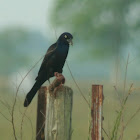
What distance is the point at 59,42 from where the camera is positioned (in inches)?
272

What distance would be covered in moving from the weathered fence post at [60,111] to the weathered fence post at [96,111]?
248 millimetres

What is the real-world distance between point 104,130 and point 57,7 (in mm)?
13860

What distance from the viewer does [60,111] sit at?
3.77 m

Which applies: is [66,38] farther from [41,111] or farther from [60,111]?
[60,111]

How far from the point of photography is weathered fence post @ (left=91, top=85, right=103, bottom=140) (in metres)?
3.59

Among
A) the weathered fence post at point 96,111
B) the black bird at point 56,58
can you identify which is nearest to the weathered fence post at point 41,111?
the weathered fence post at point 96,111

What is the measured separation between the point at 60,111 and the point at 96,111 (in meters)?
0.32

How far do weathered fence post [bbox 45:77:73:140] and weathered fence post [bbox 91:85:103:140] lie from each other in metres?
0.25

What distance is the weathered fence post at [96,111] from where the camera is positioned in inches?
141

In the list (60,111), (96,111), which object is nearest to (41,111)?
(60,111)

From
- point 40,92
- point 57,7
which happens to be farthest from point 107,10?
point 40,92

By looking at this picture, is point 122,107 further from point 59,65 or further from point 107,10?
point 107,10

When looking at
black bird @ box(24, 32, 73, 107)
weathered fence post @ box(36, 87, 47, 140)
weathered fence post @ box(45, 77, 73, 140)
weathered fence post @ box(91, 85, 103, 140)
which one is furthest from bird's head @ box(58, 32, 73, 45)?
weathered fence post @ box(91, 85, 103, 140)

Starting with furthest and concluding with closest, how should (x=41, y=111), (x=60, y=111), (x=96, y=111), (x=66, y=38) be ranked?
(x=66, y=38) → (x=41, y=111) → (x=60, y=111) → (x=96, y=111)
